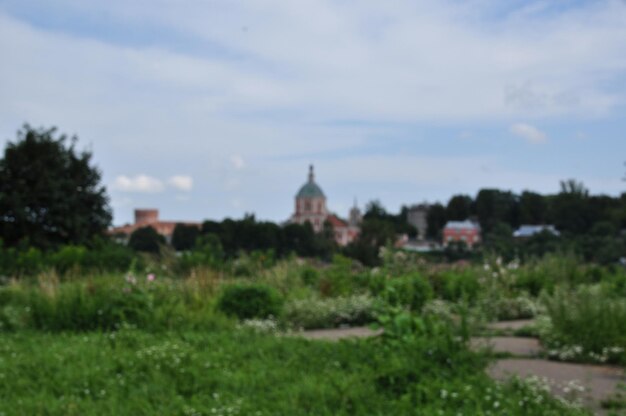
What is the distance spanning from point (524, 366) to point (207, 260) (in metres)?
8.13

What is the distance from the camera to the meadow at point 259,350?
446 cm

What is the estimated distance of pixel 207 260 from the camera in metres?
13.2

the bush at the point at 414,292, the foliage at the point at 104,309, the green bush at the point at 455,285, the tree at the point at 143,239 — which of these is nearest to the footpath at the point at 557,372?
the bush at the point at 414,292

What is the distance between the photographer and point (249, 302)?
8695 mm

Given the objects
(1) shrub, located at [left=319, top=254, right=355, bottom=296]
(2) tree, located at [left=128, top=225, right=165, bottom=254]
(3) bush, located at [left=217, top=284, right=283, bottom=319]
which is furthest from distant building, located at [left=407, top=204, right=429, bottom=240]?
(3) bush, located at [left=217, top=284, right=283, bottom=319]

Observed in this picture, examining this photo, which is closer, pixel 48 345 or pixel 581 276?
pixel 48 345

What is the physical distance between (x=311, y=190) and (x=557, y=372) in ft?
99.3

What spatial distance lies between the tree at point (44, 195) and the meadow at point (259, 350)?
12.5m

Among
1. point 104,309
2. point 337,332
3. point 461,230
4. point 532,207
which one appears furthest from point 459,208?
point 104,309

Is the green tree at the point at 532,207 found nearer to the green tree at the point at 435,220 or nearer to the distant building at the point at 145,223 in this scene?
the green tree at the point at 435,220

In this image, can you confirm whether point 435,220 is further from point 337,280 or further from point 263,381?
point 263,381

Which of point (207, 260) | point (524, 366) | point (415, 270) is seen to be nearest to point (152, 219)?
point (207, 260)

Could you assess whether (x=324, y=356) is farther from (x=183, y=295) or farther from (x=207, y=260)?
(x=207, y=260)

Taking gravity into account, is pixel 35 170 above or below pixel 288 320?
above
